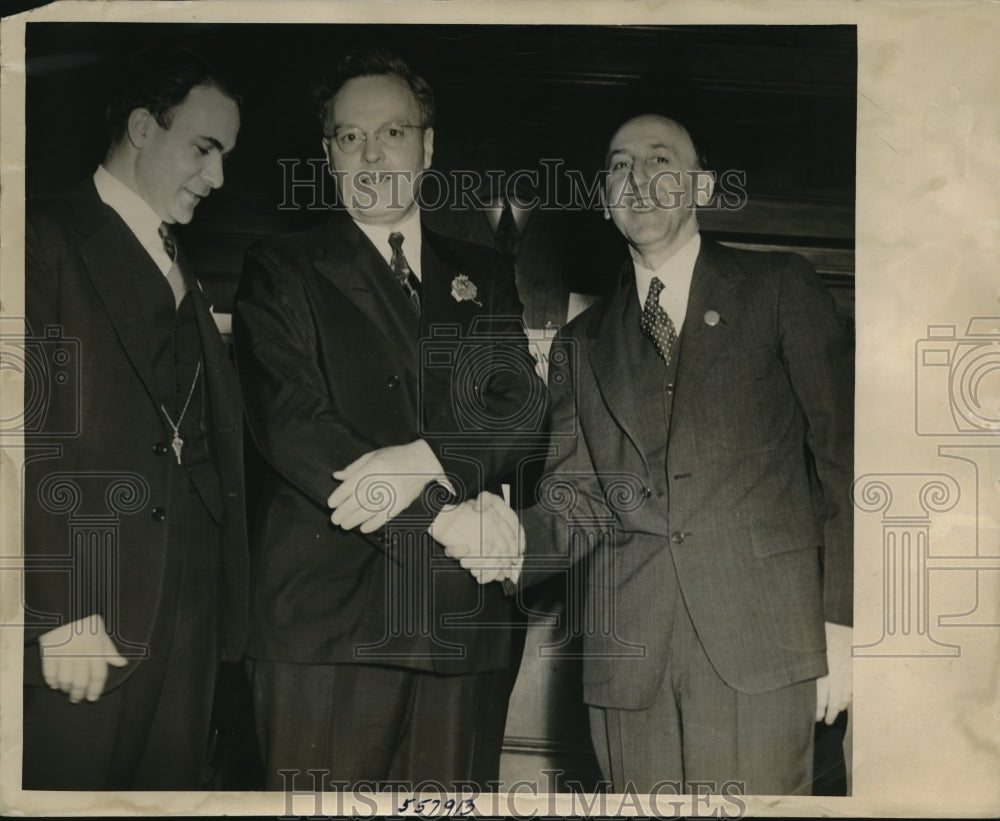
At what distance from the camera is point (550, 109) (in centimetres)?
236

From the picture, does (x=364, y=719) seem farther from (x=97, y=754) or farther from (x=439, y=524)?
(x=97, y=754)

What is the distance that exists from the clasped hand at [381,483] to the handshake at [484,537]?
9 cm

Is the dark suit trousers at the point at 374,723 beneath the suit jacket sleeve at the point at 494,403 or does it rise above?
beneath

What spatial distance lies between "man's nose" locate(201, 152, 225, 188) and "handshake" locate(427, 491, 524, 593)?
90 centimetres

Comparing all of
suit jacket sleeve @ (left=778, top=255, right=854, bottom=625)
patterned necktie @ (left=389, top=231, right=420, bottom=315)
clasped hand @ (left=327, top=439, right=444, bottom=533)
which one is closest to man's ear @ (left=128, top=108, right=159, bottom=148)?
patterned necktie @ (left=389, top=231, right=420, bottom=315)

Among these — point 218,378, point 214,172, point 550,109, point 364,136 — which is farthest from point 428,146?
point 218,378

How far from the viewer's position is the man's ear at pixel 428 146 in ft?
7.73

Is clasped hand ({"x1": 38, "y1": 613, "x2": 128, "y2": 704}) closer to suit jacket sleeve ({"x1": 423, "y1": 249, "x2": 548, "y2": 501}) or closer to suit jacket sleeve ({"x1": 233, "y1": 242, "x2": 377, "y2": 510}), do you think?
suit jacket sleeve ({"x1": 233, "y1": 242, "x2": 377, "y2": 510})

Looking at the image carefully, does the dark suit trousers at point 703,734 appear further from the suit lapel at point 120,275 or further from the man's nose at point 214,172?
the man's nose at point 214,172

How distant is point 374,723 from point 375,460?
58 cm

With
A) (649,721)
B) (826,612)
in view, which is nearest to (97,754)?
(649,721)

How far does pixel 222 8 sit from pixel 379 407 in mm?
998

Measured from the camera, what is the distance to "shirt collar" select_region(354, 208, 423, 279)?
92.9 inches

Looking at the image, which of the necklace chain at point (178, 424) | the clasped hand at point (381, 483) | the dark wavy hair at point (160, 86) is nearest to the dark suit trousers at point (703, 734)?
the clasped hand at point (381, 483)
